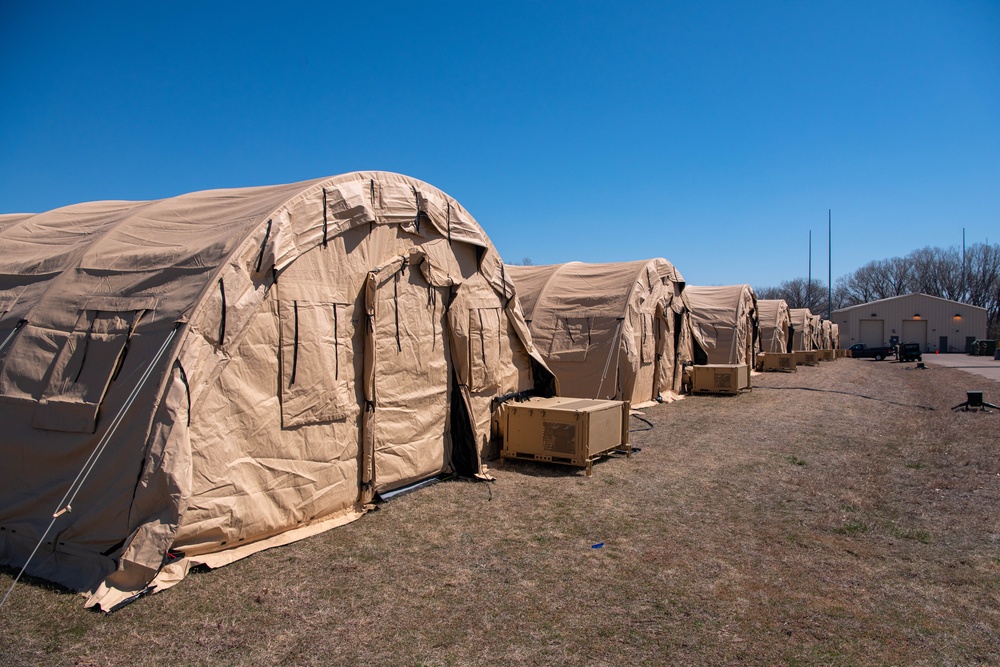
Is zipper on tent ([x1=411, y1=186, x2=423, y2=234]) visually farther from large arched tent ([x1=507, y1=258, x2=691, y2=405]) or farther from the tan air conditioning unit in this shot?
the tan air conditioning unit

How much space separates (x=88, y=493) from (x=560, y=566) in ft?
13.5

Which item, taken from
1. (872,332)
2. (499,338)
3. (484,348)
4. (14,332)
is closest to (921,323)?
(872,332)

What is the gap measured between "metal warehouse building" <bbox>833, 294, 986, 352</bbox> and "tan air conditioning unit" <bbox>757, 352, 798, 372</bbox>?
105 ft

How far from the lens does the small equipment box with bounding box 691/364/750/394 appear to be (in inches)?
752

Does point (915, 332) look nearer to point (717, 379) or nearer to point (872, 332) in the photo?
point (872, 332)

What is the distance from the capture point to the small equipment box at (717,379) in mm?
19109

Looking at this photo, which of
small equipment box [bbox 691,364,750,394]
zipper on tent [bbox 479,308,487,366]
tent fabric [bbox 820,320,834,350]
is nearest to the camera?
zipper on tent [bbox 479,308,487,366]

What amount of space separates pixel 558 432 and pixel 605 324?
6302 mm

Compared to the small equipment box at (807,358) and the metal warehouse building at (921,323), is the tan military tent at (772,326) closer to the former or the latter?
the small equipment box at (807,358)

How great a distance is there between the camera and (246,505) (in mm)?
5918

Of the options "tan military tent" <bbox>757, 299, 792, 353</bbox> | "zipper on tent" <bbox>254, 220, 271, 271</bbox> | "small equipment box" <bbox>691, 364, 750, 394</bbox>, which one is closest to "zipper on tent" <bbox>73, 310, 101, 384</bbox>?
"zipper on tent" <bbox>254, 220, 271, 271</bbox>

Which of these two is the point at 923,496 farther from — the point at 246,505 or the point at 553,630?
the point at 246,505

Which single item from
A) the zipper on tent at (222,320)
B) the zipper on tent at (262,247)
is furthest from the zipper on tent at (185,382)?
the zipper on tent at (262,247)

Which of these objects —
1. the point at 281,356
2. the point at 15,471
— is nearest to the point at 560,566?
the point at 281,356
